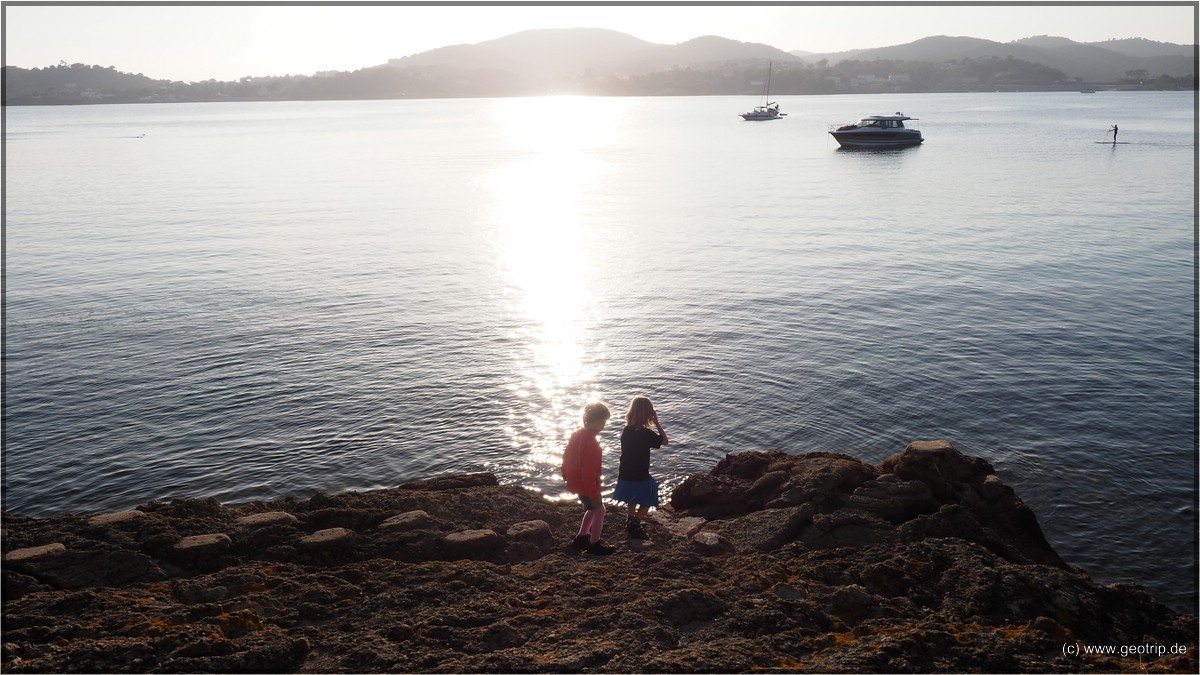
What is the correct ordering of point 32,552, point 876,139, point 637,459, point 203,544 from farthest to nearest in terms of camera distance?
point 876,139
point 637,459
point 203,544
point 32,552

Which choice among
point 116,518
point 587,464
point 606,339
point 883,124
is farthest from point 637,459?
point 883,124

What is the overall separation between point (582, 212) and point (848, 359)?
105 ft

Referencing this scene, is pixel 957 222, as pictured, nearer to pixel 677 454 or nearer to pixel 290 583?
pixel 677 454

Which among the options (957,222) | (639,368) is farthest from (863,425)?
(957,222)

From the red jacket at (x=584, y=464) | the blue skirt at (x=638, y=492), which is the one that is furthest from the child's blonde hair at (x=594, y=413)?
the blue skirt at (x=638, y=492)

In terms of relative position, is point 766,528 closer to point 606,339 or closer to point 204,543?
point 204,543

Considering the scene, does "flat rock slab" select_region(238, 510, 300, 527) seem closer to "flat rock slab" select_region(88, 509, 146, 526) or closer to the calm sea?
"flat rock slab" select_region(88, 509, 146, 526)

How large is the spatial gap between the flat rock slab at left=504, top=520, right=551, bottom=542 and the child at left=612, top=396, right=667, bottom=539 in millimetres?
1078

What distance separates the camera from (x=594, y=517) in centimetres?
1077

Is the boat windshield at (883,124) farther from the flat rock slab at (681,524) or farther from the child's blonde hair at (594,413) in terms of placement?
the child's blonde hair at (594,413)

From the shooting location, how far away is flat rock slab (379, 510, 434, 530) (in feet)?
36.3

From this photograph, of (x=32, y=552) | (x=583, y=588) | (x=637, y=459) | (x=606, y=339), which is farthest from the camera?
(x=606, y=339)

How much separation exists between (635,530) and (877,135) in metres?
85.7

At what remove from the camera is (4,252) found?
3688 centimetres
